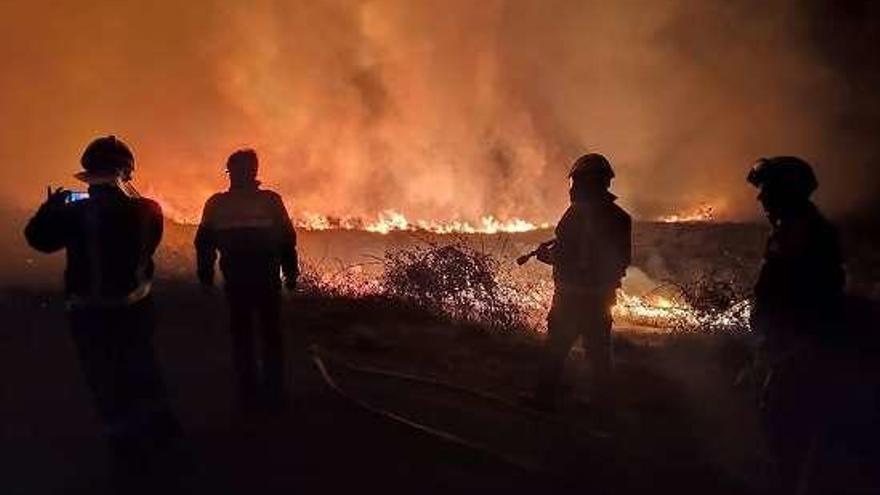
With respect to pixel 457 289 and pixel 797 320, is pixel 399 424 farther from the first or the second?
pixel 457 289

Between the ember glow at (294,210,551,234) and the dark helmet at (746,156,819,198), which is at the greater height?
the ember glow at (294,210,551,234)

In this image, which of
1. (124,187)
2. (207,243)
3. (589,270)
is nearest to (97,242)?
(124,187)

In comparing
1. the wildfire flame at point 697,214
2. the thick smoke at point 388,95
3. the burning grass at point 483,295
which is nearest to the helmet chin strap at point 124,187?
the burning grass at point 483,295

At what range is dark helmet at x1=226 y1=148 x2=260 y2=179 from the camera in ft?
22.7

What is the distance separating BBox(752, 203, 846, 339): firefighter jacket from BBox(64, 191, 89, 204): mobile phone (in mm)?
3944

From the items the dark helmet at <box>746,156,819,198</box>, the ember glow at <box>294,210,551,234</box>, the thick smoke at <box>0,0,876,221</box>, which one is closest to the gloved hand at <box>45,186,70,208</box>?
the dark helmet at <box>746,156,819,198</box>

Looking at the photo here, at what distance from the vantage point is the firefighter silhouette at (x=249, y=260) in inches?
272

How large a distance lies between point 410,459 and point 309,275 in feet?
27.4

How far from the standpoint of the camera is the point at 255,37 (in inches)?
893

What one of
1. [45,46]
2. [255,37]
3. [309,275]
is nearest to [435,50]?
[255,37]

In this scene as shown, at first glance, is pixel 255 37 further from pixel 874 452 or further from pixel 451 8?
pixel 874 452

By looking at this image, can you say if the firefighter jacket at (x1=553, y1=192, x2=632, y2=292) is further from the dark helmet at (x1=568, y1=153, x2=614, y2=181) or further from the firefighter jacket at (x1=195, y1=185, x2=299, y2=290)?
the firefighter jacket at (x1=195, y1=185, x2=299, y2=290)

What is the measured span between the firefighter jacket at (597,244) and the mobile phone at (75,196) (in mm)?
3686

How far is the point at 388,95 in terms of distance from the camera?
79.0 feet
